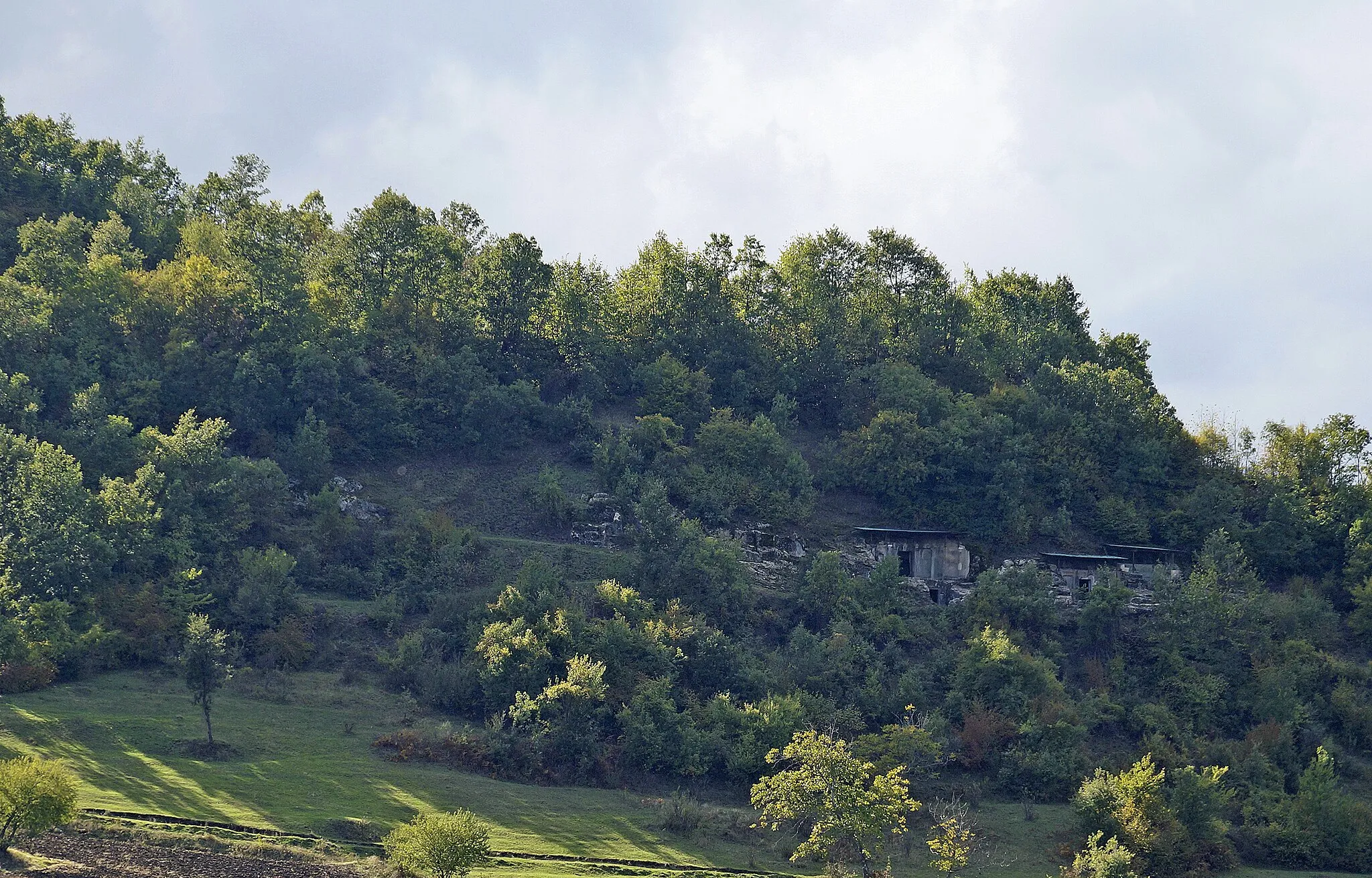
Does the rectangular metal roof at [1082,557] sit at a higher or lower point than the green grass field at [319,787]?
higher

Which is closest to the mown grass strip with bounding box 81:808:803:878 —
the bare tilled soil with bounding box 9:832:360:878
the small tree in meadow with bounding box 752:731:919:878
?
the bare tilled soil with bounding box 9:832:360:878

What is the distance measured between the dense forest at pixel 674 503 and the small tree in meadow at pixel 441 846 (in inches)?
449

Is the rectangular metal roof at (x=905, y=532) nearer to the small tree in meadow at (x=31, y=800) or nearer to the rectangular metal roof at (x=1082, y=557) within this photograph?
the rectangular metal roof at (x=1082, y=557)

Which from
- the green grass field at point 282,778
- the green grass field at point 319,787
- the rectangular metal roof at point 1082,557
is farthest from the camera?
the rectangular metal roof at point 1082,557

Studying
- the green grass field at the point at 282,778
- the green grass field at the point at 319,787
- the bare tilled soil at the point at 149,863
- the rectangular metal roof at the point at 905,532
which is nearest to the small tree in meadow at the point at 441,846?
the bare tilled soil at the point at 149,863

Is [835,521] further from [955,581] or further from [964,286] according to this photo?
[964,286]

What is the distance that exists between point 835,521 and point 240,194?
5154 centimetres

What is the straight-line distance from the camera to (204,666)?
168 feet

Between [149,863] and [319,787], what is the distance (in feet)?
29.5

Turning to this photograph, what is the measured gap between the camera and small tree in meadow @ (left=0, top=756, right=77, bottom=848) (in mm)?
39250

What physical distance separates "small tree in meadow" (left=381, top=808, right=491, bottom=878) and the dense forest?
37.4ft

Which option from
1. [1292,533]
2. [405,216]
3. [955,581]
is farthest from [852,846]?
[405,216]

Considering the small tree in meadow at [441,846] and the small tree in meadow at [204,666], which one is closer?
the small tree in meadow at [441,846]

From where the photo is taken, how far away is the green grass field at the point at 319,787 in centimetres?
4594
